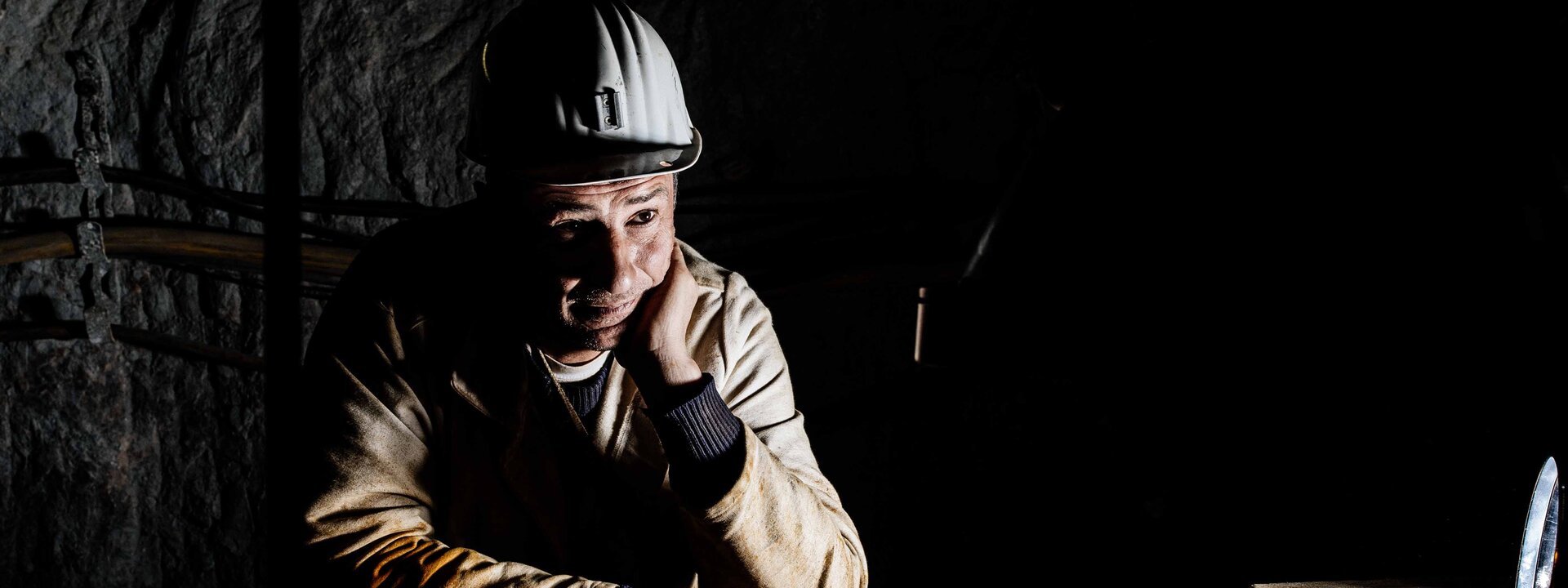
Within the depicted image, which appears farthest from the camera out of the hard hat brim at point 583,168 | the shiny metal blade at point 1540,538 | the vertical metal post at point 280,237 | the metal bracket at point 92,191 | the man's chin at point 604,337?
the metal bracket at point 92,191

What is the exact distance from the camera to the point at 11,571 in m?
2.12

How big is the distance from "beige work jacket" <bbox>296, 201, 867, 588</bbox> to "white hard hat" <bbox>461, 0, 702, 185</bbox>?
0.14 m

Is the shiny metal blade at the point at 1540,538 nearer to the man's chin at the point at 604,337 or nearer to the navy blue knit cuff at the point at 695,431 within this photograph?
the navy blue knit cuff at the point at 695,431

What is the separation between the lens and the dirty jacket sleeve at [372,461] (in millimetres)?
1389

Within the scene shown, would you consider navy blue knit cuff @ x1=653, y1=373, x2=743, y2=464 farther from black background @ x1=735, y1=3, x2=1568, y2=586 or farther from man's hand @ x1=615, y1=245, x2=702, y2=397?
black background @ x1=735, y1=3, x2=1568, y2=586

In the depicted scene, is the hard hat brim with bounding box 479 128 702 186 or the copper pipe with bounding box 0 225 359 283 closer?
the hard hat brim with bounding box 479 128 702 186

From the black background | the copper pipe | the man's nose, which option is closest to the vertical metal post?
the copper pipe

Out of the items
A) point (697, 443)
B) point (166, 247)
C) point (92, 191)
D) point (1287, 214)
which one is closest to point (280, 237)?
point (166, 247)

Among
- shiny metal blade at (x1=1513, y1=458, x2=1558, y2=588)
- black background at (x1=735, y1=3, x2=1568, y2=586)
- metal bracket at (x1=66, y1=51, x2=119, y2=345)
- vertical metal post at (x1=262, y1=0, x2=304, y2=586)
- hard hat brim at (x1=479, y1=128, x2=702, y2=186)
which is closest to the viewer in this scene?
black background at (x1=735, y1=3, x2=1568, y2=586)

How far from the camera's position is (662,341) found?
55.0 inches

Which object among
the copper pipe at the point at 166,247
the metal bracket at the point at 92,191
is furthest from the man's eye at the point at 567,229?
the metal bracket at the point at 92,191

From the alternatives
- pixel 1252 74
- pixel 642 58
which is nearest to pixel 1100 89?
pixel 1252 74

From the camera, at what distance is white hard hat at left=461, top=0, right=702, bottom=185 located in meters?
1.35

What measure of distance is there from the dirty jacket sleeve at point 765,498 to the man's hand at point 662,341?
0.38ft
